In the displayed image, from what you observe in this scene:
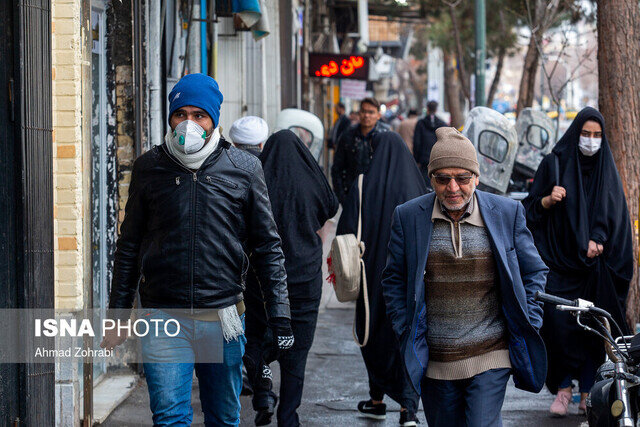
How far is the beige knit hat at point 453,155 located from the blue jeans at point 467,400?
877 mm

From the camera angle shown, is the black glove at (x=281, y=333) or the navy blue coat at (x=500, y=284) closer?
the navy blue coat at (x=500, y=284)

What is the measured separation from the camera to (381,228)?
6695 mm

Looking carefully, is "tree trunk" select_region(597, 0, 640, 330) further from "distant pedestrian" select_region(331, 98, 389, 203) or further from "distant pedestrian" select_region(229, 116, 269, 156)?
"distant pedestrian" select_region(229, 116, 269, 156)

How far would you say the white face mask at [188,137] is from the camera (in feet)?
14.0

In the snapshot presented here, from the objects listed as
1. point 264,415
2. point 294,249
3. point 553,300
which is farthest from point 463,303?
point 264,415

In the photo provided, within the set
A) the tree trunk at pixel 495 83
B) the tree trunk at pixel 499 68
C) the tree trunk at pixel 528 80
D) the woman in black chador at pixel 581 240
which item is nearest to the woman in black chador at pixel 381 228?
the woman in black chador at pixel 581 240

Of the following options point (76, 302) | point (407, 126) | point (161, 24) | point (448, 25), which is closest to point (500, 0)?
point (407, 126)

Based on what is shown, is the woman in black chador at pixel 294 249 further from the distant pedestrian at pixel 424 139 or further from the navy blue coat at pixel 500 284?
the distant pedestrian at pixel 424 139

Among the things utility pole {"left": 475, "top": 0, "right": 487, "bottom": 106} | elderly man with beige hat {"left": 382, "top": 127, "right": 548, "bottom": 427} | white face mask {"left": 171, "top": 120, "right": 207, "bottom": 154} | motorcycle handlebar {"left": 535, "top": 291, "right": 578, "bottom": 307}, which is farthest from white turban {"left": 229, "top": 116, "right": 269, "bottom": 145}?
utility pole {"left": 475, "top": 0, "right": 487, "bottom": 106}

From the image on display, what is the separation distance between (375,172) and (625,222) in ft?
5.68

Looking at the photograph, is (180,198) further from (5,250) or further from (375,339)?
(375,339)

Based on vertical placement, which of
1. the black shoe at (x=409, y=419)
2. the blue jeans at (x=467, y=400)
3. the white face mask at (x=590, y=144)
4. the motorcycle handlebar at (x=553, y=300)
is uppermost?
the white face mask at (x=590, y=144)

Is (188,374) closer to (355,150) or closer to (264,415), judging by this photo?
(264,415)

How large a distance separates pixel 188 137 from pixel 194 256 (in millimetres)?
497
